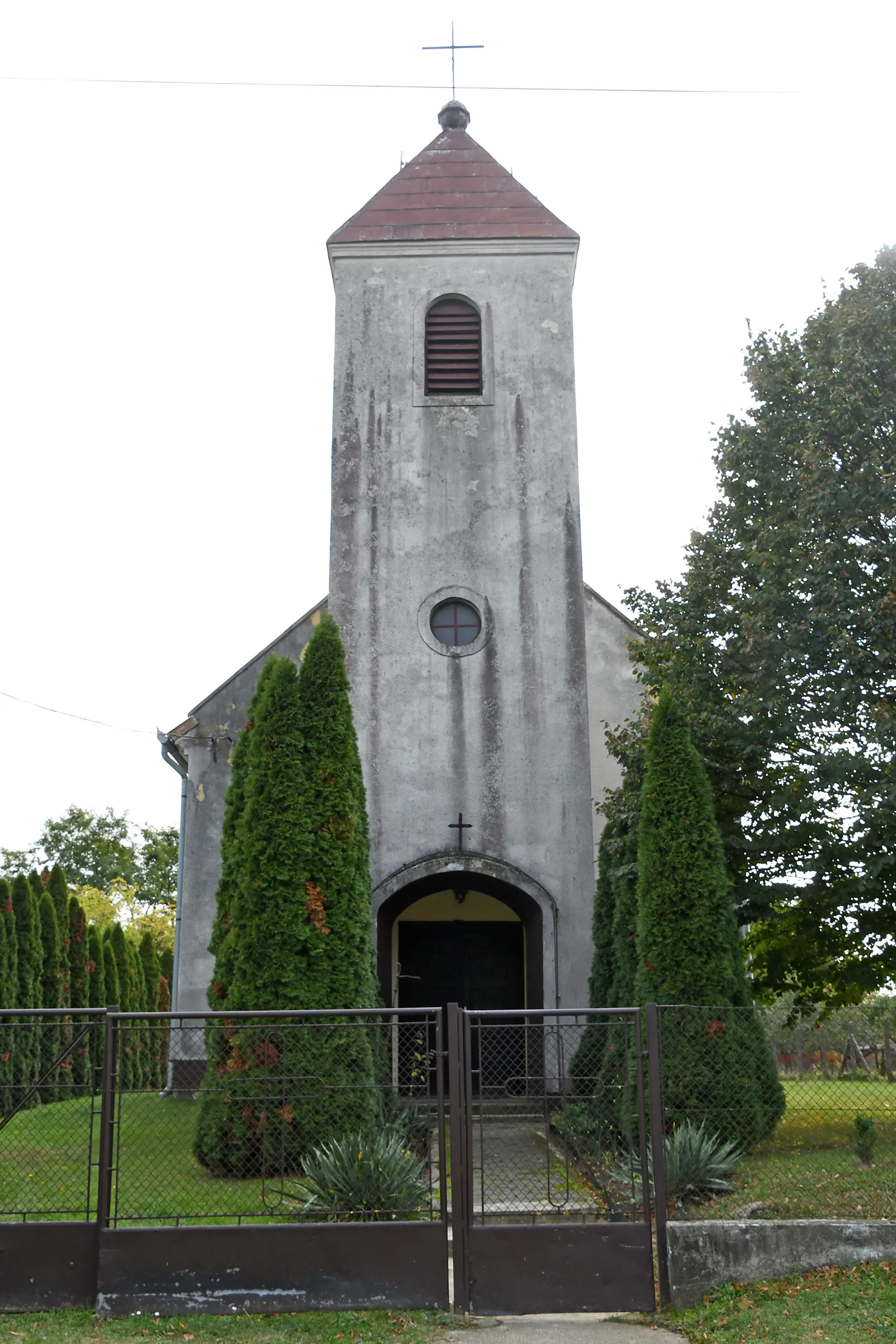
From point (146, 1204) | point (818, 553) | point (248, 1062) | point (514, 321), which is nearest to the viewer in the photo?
point (146, 1204)

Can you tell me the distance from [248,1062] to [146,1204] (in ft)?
4.31

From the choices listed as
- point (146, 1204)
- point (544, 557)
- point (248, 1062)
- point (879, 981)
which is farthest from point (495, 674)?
Result: point (146, 1204)

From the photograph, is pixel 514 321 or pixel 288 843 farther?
pixel 514 321

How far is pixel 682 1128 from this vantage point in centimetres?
969

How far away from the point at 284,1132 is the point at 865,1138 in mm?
5078

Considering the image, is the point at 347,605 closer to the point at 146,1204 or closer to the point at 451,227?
the point at 451,227

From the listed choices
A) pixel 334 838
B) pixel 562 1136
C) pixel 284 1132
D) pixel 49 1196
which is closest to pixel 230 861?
pixel 334 838

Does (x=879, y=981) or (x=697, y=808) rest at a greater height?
(x=697, y=808)

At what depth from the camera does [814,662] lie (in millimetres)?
12930

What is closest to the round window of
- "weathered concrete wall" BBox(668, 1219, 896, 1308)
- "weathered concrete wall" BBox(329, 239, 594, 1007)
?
"weathered concrete wall" BBox(329, 239, 594, 1007)

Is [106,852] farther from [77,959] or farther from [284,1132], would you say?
[284,1132]

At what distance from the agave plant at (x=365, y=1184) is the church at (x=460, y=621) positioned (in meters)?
6.54

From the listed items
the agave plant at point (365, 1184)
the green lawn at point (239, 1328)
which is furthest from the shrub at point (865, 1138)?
the green lawn at point (239, 1328)

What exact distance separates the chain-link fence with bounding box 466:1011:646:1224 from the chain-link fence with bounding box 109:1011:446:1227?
42cm
